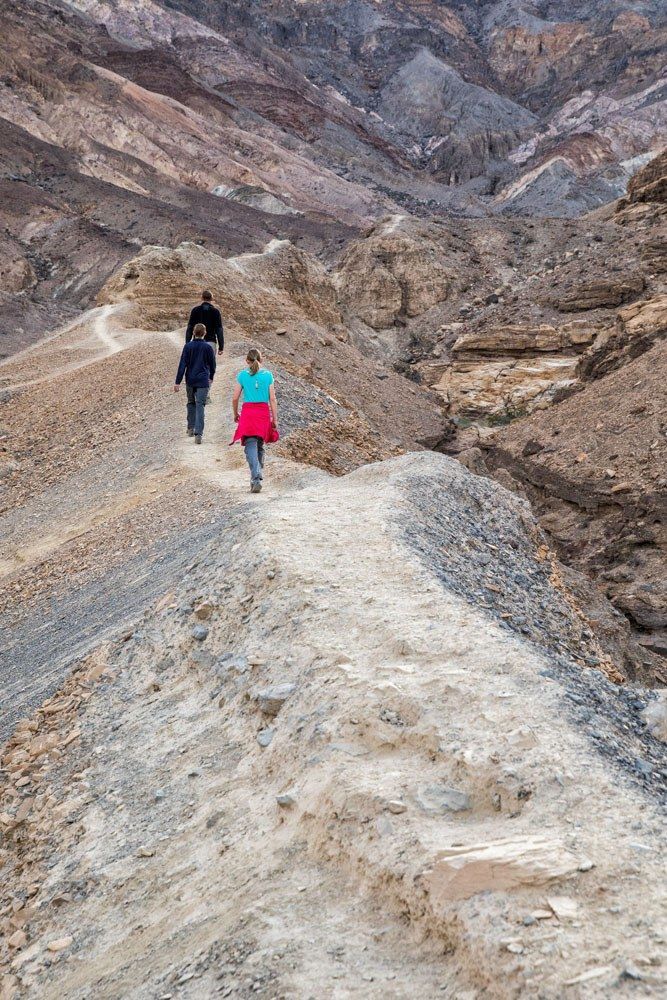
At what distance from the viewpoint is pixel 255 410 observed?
8.88 metres

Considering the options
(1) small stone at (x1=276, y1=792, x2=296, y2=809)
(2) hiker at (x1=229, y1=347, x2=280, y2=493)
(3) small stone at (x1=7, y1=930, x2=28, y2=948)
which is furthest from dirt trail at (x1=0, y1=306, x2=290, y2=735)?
(1) small stone at (x1=276, y1=792, x2=296, y2=809)

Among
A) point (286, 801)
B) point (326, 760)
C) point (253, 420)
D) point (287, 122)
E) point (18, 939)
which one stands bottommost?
point (18, 939)

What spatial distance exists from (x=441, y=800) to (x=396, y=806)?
7.9 inches

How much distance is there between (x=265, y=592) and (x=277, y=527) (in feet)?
3.48

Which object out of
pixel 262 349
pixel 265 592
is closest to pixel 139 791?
pixel 265 592

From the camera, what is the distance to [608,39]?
108 m

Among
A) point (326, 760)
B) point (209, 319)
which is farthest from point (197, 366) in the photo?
point (326, 760)

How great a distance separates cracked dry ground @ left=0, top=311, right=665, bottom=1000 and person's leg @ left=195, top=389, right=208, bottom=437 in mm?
3798

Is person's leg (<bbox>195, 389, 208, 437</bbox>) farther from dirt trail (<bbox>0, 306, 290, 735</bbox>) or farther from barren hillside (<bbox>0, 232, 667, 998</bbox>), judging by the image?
barren hillside (<bbox>0, 232, 667, 998</bbox>)

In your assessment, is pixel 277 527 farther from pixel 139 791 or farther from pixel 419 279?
pixel 419 279

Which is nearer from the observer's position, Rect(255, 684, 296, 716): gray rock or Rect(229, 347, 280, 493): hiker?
Rect(255, 684, 296, 716): gray rock

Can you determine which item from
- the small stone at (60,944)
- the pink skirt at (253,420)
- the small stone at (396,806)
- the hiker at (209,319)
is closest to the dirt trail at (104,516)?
the pink skirt at (253,420)

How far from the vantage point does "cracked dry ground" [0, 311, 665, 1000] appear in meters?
3.22

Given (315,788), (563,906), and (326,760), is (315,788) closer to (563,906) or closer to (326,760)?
(326,760)
